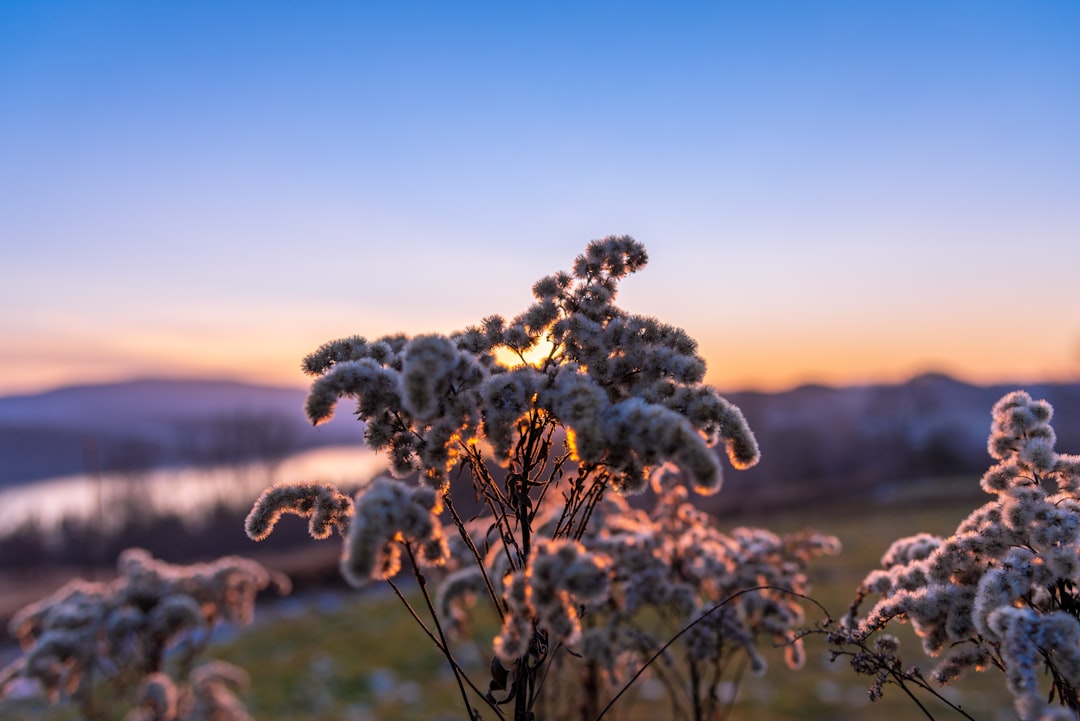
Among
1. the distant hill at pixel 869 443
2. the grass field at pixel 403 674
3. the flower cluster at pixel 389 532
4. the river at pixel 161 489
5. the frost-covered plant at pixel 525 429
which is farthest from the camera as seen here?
the river at pixel 161 489

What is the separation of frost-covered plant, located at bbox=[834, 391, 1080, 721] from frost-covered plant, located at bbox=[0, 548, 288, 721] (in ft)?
19.3

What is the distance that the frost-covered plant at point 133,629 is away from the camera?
22.2 feet

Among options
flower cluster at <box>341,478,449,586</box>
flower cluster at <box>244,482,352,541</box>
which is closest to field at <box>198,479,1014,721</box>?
flower cluster at <box>244,482,352,541</box>

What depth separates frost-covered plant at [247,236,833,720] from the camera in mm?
2619

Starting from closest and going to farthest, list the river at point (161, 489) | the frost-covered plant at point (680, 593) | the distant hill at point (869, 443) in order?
1. the frost-covered plant at point (680, 593)
2. the distant hill at point (869, 443)
3. the river at point (161, 489)

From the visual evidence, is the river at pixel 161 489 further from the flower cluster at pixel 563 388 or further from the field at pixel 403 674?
the flower cluster at pixel 563 388

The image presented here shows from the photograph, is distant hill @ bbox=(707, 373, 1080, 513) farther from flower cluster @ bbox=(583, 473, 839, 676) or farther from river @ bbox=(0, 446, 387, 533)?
river @ bbox=(0, 446, 387, 533)

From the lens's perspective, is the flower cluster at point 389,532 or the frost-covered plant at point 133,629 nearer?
the flower cluster at point 389,532

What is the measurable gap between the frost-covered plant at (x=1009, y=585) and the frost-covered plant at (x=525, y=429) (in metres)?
1.11

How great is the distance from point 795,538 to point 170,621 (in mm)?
5878

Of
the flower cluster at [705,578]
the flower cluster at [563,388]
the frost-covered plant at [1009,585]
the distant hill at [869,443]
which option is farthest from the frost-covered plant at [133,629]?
the distant hill at [869,443]

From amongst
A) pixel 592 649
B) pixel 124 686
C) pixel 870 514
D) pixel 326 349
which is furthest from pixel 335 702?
pixel 870 514

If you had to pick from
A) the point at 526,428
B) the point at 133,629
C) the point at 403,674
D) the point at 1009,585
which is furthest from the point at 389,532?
the point at 403,674

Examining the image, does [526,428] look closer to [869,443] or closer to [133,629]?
[133,629]
